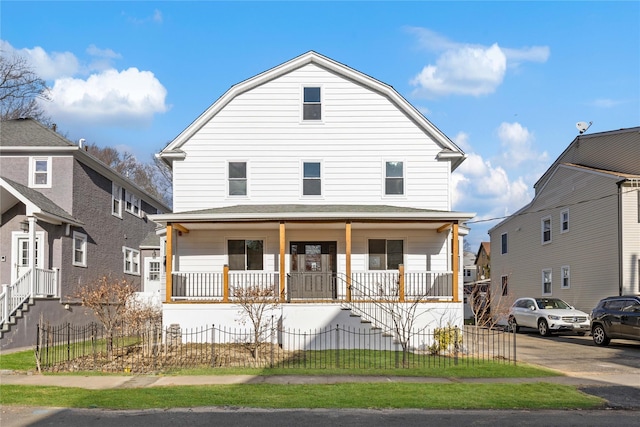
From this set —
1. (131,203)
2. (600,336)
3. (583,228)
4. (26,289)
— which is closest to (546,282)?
(583,228)

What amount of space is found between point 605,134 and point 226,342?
20.6m

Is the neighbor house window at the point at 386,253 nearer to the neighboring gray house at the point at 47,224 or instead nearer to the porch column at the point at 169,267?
the porch column at the point at 169,267

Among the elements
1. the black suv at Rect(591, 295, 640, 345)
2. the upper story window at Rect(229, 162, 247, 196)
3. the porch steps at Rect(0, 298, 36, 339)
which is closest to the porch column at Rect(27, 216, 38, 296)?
the porch steps at Rect(0, 298, 36, 339)

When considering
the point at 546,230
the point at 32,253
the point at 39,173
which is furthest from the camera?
the point at 546,230

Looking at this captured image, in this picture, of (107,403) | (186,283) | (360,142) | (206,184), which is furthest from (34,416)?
(360,142)

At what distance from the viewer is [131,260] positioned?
103 feet

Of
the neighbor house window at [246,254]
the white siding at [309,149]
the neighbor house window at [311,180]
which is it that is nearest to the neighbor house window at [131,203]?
the white siding at [309,149]

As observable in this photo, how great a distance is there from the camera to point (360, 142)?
2330cm

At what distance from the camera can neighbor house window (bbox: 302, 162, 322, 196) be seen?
23203 millimetres

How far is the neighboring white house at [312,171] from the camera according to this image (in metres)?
22.8

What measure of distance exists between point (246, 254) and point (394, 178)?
19.6 feet

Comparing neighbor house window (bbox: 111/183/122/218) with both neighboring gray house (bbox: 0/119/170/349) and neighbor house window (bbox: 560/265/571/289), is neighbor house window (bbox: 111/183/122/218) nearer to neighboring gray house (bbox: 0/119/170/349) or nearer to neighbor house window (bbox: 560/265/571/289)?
neighboring gray house (bbox: 0/119/170/349)

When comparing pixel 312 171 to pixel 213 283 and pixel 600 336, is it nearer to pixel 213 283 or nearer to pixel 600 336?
pixel 213 283

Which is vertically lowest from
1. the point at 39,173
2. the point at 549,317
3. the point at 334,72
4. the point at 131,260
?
the point at 549,317
